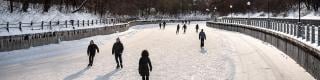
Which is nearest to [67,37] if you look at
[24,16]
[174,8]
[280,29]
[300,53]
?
[24,16]

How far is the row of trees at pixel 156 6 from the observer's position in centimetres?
5806

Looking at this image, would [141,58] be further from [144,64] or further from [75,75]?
[75,75]

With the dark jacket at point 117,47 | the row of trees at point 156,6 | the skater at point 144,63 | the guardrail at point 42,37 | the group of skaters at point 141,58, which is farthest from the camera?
the row of trees at point 156,6

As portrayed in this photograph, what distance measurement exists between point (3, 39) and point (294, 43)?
16989 millimetres

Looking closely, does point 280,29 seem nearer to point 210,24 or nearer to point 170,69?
point 170,69

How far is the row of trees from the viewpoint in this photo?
2286 inches

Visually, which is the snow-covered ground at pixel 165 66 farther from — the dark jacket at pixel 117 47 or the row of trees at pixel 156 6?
the row of trees at pixel 156 6

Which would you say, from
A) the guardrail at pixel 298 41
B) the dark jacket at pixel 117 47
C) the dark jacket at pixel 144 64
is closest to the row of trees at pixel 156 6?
the guardrail at pixel 298 41

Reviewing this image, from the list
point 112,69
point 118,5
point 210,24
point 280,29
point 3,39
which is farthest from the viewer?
point 118,5

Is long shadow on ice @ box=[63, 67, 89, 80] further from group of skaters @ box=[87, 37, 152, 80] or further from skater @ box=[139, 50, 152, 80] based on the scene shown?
skater @ box=[139, 50, 152, 80]

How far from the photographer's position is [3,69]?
22078mm

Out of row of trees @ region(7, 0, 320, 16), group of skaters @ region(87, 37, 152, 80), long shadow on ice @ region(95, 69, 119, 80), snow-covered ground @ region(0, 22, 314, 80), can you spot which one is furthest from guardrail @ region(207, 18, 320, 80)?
row of trees @ region(7, 0, 320, 16)

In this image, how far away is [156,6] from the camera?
467 feet

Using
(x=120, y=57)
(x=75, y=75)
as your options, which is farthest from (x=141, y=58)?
(x=120, y=57)
